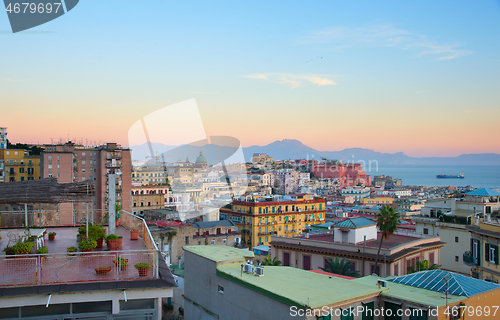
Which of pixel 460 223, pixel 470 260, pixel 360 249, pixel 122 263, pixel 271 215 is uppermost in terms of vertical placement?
pixel 122 263

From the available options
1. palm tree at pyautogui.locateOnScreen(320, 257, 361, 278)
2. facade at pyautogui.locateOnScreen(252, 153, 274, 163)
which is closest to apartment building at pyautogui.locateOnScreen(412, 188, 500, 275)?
palm tree at pyautogui.locateOnScreen(320, 257, 361, 278)

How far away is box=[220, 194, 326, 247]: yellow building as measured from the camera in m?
44.4

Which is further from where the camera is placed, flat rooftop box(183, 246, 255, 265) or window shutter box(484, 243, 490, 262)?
window shutter box(484, 243, 490, 262)

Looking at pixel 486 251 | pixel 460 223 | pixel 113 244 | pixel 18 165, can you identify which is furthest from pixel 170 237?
pixel 18 165

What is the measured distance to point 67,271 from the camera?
19.0 feet

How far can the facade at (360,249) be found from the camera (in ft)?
58.0

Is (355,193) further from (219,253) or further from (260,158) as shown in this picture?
(219,253)

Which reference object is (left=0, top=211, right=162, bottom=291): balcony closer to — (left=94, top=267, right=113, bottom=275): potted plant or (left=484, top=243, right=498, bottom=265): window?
(left=94, top=267, right=113, bottom=275): potted plant

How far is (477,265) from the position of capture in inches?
640

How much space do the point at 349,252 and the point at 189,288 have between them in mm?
9692

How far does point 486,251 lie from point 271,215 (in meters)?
31.3

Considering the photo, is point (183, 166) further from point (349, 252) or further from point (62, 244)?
point (62, 244)

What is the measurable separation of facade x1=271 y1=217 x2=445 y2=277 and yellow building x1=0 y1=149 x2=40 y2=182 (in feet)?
142

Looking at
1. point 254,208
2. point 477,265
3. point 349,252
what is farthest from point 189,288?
point 254,208
